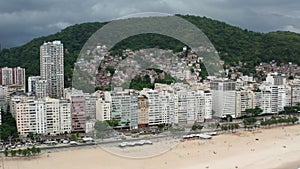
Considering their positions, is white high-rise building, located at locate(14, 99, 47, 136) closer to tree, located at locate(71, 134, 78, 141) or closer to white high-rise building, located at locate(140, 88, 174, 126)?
tree, located at locate(71, 134, 78, 141)

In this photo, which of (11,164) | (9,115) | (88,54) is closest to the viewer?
(11,164)

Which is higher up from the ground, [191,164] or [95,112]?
[95,112]

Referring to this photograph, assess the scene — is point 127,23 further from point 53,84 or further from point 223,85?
point 53,84

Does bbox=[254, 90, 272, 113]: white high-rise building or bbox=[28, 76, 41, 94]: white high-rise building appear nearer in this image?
bbox=[254, 90, 272, 113]: white high-rise building

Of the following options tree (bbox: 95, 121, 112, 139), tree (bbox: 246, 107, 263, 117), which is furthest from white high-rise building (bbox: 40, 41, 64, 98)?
tree (bbox: 246, 107, 263, 117)

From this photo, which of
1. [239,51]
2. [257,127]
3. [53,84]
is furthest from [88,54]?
[239,51]

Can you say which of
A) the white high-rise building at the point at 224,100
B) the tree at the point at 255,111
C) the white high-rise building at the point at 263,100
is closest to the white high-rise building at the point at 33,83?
the white high-rise building at the point at 224,100
